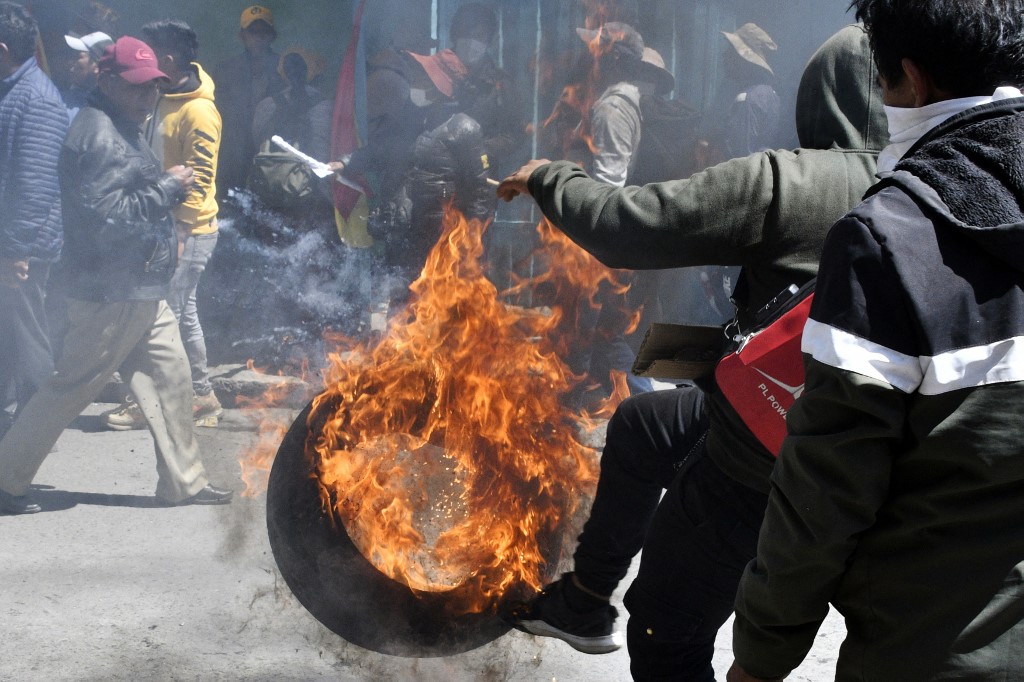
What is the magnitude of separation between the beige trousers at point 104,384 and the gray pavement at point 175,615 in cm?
21

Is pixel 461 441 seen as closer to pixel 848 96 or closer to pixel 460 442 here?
pixel 460 442

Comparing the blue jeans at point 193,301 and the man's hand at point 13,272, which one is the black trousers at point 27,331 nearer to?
the man's hand at point 13,272

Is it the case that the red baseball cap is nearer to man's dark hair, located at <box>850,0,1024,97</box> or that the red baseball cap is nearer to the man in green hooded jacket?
the man in green hooded jacket

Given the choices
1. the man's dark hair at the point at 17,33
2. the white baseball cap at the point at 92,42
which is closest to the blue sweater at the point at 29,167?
the man's dark hair at the point at 17,33

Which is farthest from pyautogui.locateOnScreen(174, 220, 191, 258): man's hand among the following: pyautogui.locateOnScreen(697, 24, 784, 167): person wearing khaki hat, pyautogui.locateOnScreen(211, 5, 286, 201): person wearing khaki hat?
pyautogui.locateOnScreen(697, 24, 784, 167): person wearing khaki hat

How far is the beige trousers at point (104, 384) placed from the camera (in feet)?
15.0

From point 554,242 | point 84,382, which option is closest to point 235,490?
point 84,382

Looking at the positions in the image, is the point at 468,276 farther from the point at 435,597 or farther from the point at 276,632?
the point at 276,632

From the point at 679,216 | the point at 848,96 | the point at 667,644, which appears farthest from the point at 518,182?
the point at 667,644

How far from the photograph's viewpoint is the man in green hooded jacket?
188 centimetres

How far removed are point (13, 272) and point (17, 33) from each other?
4.17 ft

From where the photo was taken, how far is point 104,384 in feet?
15.4

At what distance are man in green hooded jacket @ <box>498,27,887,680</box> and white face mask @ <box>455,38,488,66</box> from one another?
14.9 ft

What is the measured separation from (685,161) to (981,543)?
18.4 feet
